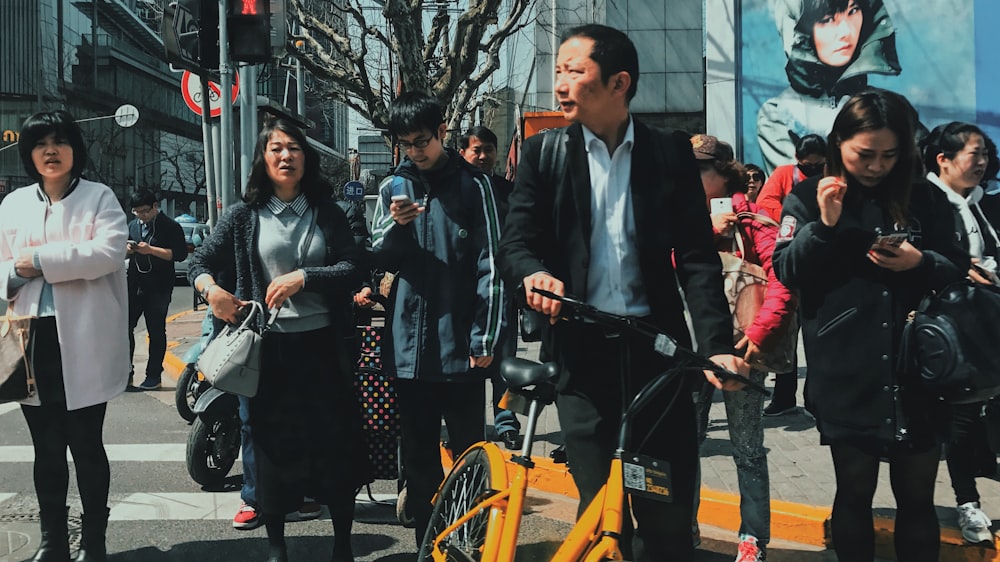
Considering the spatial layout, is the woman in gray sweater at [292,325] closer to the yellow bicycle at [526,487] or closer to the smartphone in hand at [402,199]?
the smartphone in hand at [402,199]

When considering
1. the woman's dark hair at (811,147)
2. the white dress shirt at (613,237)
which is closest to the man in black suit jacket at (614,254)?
the white dress shirt at (613,237)

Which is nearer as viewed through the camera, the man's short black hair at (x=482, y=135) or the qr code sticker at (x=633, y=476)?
the qr code sticker at (x=633, y=476)

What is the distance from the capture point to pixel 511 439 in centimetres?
604

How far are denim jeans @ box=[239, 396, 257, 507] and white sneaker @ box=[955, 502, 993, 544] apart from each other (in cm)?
321

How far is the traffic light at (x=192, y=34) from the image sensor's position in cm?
697

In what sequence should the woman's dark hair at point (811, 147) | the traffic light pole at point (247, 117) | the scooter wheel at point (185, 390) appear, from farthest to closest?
the traffic light pole at point (247, 117)
the scooter wheel at point (185, 390)
the woman's dark hair at point (811, 147)

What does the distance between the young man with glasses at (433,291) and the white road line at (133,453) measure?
282 centimetres

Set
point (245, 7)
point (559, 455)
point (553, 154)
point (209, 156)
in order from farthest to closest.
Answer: point (209, 156) → point (245, 7) → point (559, 455) → point (553, 154)

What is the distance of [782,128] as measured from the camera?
13.6 metres

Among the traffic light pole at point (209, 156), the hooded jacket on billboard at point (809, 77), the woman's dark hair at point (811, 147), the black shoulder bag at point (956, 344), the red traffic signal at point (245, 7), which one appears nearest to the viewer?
the black shoulder bag at point (956, 344)

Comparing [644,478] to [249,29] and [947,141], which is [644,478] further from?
[249,29]

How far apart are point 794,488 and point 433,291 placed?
2.53 metres

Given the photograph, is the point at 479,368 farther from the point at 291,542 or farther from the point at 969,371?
the point at 969,371

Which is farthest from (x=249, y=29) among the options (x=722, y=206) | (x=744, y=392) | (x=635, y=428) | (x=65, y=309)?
(x=635, y=428)
